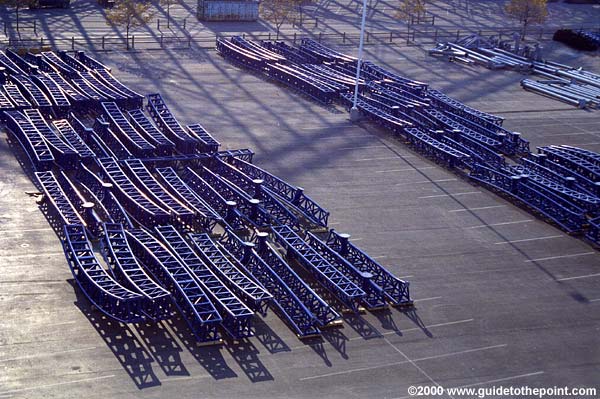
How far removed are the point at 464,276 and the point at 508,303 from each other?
2.27m

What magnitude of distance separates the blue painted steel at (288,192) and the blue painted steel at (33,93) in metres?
11.8

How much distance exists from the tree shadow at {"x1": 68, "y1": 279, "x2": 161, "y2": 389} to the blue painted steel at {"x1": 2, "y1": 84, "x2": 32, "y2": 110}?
20.7 metres

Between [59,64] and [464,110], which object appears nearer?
[464,110]

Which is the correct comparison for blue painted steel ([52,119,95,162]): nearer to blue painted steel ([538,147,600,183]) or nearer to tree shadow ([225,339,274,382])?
tree shadow ([225,339,274,382])

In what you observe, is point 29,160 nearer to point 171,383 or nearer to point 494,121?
point 171,383

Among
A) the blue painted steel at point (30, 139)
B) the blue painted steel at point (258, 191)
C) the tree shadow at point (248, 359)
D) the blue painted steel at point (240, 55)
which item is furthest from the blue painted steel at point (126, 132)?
the tree shadow at point (248, 359)

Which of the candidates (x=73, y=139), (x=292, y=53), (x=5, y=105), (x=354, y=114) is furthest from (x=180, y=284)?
(x=292, y=53)

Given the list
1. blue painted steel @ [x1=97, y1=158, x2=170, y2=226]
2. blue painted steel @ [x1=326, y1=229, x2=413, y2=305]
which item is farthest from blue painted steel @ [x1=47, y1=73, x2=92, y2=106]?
blue painted steel @ [x1=326, y1=229, x2=413, y2=305]

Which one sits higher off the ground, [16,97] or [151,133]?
[151,133]

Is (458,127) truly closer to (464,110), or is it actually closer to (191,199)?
(464,110)

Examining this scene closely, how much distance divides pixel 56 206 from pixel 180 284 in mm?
8487

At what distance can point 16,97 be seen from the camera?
161ft

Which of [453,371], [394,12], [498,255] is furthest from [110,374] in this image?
[394,12]

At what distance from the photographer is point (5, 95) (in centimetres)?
4966
